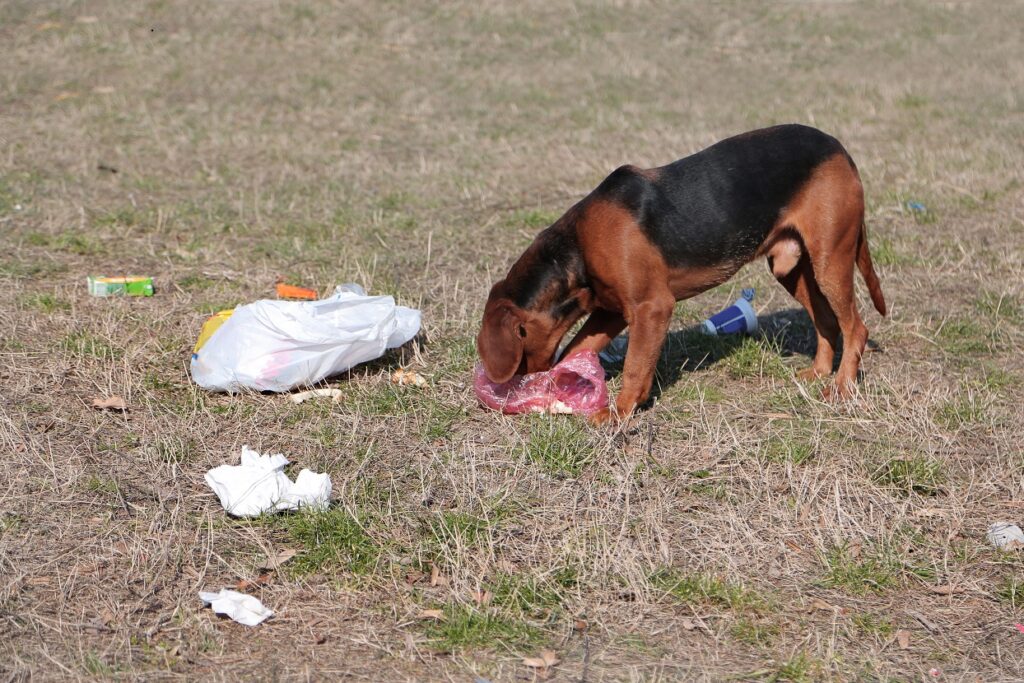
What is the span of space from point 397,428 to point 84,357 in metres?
1.89

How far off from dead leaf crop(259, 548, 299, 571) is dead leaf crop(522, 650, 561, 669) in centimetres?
110

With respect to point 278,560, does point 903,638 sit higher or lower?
higher

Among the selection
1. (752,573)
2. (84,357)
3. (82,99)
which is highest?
(752,573)

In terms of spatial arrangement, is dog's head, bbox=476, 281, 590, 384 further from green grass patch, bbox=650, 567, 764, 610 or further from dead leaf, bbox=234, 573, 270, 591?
dead leaf, bbox=234, 573, 270, 591

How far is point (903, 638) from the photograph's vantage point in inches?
159

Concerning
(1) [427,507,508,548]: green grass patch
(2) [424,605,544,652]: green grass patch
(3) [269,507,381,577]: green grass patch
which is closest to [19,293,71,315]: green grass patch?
(3) [269,507,381,577]: green grass patch

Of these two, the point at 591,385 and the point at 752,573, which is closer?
the point at 752,573

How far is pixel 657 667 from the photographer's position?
3.81 m

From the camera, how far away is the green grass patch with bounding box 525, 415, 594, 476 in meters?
4.84

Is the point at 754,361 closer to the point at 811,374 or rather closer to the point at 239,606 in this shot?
the point at 811,374

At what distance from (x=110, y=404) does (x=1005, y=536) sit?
431cm

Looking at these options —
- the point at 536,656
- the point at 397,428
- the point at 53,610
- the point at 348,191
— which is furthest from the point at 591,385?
the point at 348,191

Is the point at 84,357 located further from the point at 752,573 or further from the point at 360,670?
the point at 752,573

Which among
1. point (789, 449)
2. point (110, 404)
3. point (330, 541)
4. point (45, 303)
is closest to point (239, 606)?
point (330, 541)
